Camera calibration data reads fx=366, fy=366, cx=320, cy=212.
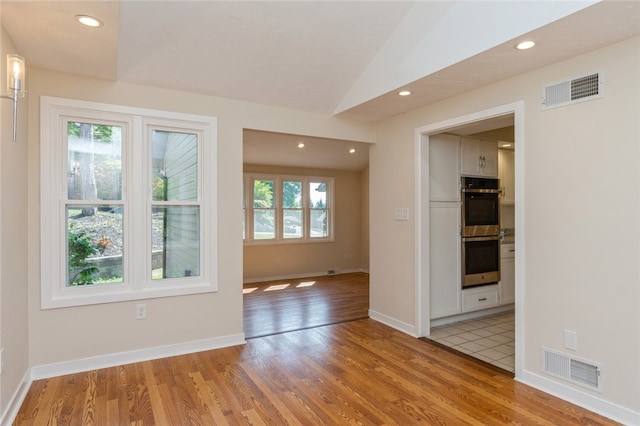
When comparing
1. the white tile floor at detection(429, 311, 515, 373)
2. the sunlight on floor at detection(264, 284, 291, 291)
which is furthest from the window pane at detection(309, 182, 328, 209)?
the white tile floor at detection(429, 311, 515, 373)

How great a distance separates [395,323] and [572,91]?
2.76 metres

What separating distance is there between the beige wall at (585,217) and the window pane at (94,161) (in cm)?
317

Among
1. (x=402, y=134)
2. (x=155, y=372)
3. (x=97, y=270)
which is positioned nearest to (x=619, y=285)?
(x=402, y=134)

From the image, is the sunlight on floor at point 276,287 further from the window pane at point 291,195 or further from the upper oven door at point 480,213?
the upper oven door at point 480,213

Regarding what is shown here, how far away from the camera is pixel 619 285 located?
230cm

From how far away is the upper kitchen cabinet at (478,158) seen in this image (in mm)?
4234

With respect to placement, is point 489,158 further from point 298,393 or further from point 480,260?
point 298,393

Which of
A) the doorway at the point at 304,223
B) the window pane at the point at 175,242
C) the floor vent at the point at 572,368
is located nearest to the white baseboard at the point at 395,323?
the doorway at the point at 304,223

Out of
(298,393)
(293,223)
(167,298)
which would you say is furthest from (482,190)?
(293,223)

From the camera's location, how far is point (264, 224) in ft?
23.2

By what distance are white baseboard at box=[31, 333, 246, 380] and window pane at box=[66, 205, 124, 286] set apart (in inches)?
24.5

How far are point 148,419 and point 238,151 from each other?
2.33m

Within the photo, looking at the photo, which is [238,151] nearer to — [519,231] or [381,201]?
[381,201]

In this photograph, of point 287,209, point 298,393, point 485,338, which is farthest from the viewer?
point 287,209
